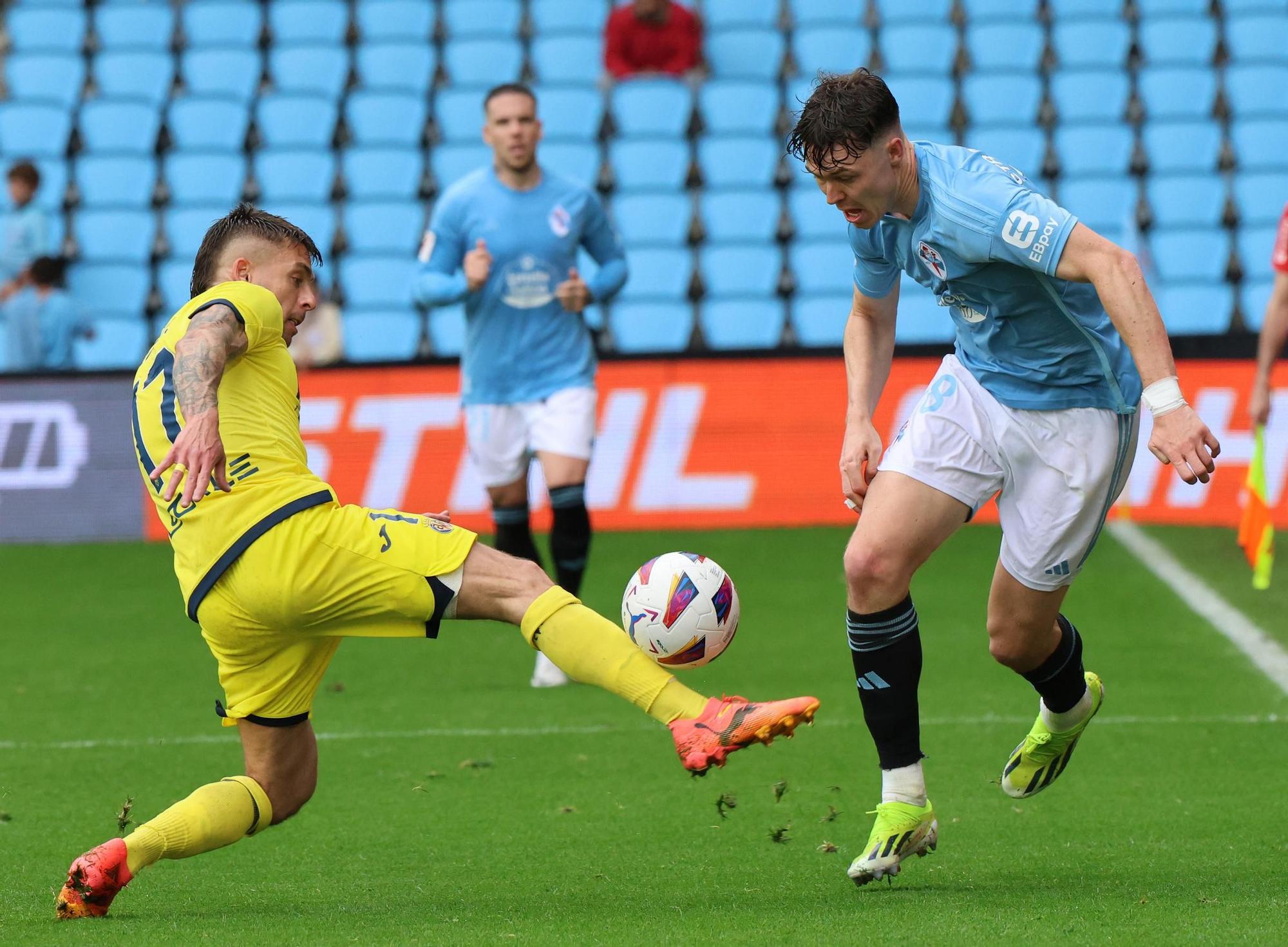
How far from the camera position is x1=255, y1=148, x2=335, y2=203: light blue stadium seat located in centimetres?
1364

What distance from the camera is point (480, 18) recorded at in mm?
14797

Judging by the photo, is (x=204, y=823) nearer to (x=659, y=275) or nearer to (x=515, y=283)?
(x=515, y=283)

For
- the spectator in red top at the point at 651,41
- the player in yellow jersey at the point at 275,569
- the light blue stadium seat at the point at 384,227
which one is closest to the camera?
the player in yellow jersey at the point at 275,569

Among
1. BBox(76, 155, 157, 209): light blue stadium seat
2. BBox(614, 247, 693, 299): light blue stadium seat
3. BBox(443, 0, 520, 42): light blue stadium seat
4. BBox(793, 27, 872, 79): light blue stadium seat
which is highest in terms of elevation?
BBox(443, 0, 520, 42): light blue stadium seat

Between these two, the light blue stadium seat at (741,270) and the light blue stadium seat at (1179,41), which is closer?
the light blue stadium seat at (741,270)

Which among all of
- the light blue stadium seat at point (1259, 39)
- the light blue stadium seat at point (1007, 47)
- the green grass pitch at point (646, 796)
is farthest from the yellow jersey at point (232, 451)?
the light blue stadium seat at point (1259, 39)

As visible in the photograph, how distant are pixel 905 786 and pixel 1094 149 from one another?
10.3m

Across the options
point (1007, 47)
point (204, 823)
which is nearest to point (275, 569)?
point (204, 823)

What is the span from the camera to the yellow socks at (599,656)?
416 cm

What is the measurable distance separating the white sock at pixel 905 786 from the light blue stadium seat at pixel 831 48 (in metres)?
10.6

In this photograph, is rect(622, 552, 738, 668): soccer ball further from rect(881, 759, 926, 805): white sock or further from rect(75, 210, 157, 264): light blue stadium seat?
rect(75, 210, 157, 264): light blue stadium seat

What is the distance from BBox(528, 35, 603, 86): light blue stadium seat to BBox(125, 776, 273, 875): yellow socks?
10.7m

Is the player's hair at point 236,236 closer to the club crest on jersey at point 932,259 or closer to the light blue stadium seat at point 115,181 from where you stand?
the club crest on jersey at point 932,259

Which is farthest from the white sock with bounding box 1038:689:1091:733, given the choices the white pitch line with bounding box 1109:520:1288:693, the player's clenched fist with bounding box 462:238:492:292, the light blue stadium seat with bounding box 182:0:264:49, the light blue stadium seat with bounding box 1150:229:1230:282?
the light blue stadium seat with bounding box 182:0:264:49
